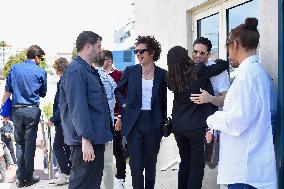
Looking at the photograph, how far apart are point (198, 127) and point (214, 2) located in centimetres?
212

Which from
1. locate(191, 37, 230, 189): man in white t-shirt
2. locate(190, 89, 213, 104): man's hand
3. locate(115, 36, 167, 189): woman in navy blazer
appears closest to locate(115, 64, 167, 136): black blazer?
locate(115, 36, 167, 189): woman in navy blazer

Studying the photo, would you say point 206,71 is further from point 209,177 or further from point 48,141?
point 48,141

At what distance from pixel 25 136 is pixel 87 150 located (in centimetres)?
289

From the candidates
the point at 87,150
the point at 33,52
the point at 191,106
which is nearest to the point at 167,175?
the point at 191,106

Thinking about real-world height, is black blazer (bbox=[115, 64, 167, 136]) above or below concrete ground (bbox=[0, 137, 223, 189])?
above

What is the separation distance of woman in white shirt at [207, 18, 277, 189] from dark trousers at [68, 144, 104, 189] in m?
1.29

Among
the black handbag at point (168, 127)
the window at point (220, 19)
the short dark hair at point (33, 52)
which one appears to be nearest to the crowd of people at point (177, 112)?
the black handbag at point (168, 127)

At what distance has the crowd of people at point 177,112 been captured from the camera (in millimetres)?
2791

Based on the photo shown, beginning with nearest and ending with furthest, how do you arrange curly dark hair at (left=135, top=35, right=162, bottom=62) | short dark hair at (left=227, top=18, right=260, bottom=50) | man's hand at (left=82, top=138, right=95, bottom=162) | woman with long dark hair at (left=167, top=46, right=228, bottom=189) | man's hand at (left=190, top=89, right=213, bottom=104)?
short dark hair at (left=227, top=18, right=260, bottom=50) → man's hand at (left=82, top=138, right=95, bottom=162) → man's hand at (left=190, top=89, right=213, bottom=104) → woman with long dark hair at (left=167, top=46, right=228, bottom=189) → curly dark hair at (left=135, top=35, right=162, bottom=62)

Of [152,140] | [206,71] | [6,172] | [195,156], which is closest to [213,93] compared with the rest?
[206,71]

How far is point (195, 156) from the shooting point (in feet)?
13.6

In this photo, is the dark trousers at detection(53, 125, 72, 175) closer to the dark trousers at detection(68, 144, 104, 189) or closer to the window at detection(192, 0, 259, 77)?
the window at detection(192, 0, 259, 77)

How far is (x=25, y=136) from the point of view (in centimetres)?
619

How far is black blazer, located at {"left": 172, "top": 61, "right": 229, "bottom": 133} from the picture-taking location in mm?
→ 4009
